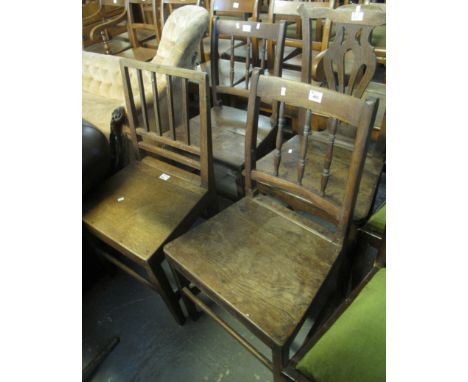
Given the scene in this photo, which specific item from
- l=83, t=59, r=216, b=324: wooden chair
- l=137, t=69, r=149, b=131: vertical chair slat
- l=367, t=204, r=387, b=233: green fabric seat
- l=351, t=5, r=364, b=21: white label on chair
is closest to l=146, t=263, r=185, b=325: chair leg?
l=83, t=59, r=216, b=324: wooden chair

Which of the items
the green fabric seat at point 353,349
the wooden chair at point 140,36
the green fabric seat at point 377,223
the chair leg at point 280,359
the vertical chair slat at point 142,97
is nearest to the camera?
the green fabric seat at point 353,349

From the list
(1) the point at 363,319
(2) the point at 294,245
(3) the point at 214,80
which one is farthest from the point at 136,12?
(1) the point at 363,319

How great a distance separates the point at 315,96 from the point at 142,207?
74 centimetres

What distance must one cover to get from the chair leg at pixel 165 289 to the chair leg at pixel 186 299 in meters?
0.03

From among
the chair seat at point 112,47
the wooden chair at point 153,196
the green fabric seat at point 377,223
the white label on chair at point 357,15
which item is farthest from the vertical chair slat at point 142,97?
the chair seat at point 112,47

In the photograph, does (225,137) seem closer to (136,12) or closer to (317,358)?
(317,358)

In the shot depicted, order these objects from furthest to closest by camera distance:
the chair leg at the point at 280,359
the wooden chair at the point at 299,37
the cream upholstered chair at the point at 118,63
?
the cream upholstered chair at the point at 118,63
the wooden chair at the point at 299,37
the chair leg at the point at 280,359

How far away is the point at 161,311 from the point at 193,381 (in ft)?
1.09

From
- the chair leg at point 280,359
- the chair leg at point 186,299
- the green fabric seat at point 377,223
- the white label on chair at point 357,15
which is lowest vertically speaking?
the chair leg at point 186,299

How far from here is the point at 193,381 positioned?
115cm

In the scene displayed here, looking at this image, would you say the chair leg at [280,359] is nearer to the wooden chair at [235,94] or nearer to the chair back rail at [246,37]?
the wooden chair at [235,94]

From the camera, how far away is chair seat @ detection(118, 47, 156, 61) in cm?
242

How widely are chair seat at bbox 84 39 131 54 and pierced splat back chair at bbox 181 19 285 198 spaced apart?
4.65ft

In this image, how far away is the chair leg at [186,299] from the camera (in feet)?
3.66
